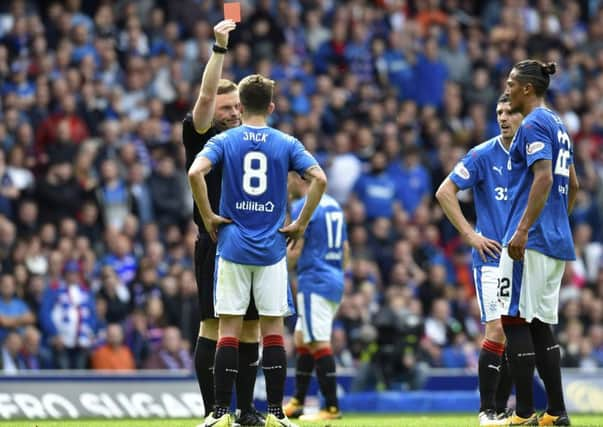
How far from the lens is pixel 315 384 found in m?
16.7

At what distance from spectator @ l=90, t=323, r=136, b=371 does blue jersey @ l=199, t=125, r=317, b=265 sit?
764 cm

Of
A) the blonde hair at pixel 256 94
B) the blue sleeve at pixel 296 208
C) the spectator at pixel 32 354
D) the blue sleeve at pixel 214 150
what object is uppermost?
the blonde hair at pixel 256 94

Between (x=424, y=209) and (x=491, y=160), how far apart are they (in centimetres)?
1012

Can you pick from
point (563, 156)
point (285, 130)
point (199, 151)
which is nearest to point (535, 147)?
point (563, 156)

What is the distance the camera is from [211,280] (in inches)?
415

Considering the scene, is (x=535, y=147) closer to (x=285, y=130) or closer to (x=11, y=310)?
(x=11, y=310)

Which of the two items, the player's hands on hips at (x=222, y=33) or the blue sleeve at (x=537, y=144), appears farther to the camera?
the player's hands on hips at (x=222, y=33)

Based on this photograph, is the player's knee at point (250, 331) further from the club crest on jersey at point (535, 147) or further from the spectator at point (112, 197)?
the spectator at point (112, 197)

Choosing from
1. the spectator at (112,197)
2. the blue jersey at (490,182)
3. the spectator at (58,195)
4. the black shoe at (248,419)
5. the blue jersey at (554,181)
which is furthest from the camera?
the spectator at (112,197)

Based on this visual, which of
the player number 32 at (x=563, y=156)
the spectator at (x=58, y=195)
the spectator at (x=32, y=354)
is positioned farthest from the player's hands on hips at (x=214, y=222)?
the spectator at (x=58, y=195)

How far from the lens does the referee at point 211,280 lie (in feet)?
34.1

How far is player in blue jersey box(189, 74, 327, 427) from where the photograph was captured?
9859 mm

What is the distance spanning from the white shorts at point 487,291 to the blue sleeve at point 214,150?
9.17 ft

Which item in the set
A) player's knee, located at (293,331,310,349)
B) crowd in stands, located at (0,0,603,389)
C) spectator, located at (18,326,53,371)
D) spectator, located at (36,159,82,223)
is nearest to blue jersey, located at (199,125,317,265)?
player's knee, located at (293,331,310,349)
